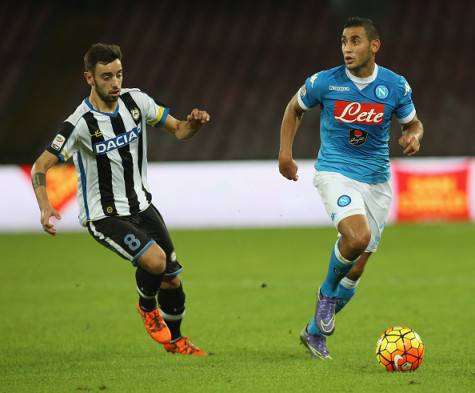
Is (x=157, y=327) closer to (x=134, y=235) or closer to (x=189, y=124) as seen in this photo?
(x=134, y=235)

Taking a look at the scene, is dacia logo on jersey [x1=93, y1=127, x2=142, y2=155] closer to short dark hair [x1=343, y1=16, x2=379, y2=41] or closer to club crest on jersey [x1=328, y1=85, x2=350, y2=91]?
club crest on jersey [x1=328, y1=85, x2=350, y2=91]

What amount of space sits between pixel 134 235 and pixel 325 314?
1250 millimetres

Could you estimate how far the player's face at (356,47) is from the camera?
19.5ft

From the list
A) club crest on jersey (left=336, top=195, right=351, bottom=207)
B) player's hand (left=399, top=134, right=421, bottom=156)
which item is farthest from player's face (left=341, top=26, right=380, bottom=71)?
club crest on jersey (left=336, top=195, right=351, bottom=207)

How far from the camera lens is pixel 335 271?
5879mm

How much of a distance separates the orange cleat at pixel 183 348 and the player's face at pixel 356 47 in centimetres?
203

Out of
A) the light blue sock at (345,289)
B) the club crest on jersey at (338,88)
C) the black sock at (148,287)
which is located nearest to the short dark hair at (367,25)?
the club crest on jersey at (338,88)

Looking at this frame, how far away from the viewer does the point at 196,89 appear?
21.5 metres

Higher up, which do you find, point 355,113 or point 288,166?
Answer: point 355,113

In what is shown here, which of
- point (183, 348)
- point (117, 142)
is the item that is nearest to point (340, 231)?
point (183, 348)

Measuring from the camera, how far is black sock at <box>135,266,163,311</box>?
6070mm

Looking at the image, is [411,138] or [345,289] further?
[345,289]

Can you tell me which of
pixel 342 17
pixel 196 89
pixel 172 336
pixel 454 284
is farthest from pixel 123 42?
pixel 172 336

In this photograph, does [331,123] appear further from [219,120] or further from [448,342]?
[219,120]
